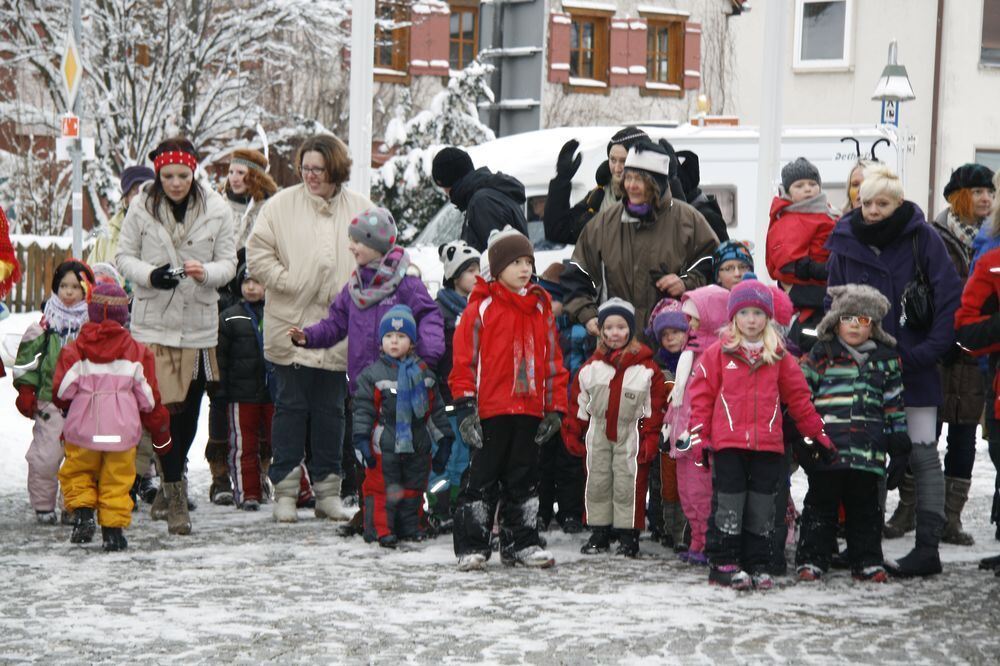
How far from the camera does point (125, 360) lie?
29.5 feet

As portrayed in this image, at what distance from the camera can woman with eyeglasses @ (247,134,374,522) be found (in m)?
9.79

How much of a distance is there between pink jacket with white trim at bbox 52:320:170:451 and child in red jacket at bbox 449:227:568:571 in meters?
1.75

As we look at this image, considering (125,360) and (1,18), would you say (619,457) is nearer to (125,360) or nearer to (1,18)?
(125,360)

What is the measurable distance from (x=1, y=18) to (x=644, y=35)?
49.3 ft

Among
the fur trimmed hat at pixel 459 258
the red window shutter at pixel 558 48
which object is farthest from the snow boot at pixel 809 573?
the red window shutter at pixel 558 48

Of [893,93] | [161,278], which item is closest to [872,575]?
[161,278]

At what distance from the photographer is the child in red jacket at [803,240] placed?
30.3 feet

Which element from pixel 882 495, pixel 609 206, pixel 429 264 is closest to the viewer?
pixel 882 495

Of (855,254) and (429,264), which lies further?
(429,264)

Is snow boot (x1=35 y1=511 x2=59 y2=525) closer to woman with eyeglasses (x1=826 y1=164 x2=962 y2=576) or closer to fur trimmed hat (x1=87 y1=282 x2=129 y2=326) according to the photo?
fur trimmed hat (x1=87 y1=282 x2=129 y2=326)

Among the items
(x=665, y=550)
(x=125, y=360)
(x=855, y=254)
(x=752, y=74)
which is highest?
(x=752, y=74)

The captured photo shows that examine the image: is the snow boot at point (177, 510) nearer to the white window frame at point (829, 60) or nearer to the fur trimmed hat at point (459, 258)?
→ the fur trimmed hat at point (459, 258)

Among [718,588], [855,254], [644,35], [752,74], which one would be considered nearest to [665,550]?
[718,588]

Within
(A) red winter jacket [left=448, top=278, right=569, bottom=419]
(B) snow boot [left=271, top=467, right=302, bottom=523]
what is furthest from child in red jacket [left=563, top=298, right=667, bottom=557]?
(B) snow boot [left=271, top=467, right=302, bottom=523]
